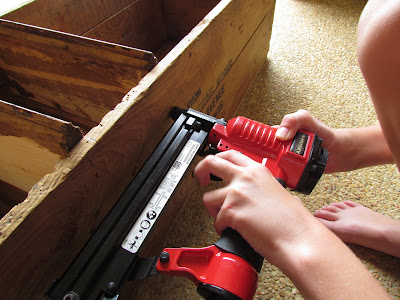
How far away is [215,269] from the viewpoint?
1.39 feet

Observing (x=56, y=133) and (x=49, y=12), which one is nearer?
(x=56, y=133)

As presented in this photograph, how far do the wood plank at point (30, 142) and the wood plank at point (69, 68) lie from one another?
0.25 meters

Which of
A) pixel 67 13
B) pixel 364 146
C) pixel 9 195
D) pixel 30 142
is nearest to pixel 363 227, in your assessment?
pixel 364 146

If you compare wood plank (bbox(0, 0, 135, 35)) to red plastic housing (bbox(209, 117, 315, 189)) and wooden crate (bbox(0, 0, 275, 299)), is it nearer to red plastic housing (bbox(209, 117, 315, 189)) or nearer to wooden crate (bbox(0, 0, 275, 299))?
wooden crate (bbox(0, 0, 275, 299))

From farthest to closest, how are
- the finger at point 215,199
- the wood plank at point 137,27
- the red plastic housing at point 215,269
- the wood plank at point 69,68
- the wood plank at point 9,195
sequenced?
the wood plank at point 137,27, the wood plank at point 9,195, the wood plank at point 69,68, the finger at point 215,199, the red plastic housing at point 215,269

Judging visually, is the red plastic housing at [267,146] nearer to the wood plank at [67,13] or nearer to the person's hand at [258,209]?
the person's hand at [258,209]

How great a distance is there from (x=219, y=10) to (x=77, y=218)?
26.0 inches

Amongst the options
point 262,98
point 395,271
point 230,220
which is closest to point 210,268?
point 230,220

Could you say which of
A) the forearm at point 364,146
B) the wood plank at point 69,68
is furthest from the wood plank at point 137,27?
the forearm at point 364,146

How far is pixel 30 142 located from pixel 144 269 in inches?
14.2

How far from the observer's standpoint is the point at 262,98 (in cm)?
123

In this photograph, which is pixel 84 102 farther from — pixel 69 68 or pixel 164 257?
pixel 164 257

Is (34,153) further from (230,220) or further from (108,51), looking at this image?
(230,220)

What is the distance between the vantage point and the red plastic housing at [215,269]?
40 centimetres
